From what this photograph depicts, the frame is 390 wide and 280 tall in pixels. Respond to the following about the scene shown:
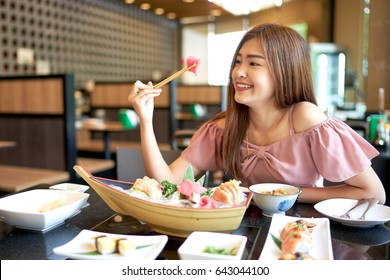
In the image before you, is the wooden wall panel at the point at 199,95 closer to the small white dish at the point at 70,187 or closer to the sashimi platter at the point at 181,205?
the small white dish at the point at 70,187

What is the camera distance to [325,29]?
24.3ft

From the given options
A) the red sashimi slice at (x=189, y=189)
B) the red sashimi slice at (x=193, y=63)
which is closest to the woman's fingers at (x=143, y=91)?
the red sashimi slice at (x=193, y=63)

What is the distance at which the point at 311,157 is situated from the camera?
1.24 meters

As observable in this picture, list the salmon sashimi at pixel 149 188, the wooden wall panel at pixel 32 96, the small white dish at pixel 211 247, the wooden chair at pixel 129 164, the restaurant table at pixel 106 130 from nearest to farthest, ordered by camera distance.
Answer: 1. the small white dish at pixel 211 247
2. the salmon sashimi at pixel 149 188
3. the wooden chair at pixel 129 164
4. the wooden wall panel at pixel 32 96
5. the restaurant table at pixel 106 130

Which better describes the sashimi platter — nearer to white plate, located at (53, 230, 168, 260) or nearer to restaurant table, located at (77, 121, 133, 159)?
→ white plate, located at (53, 230, 168, 260)

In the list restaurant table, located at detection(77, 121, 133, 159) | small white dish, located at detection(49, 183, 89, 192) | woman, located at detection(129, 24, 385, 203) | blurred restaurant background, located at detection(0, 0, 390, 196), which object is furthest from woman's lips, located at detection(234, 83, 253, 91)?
restaurant table, located at detection(77, 121, 133, 159)

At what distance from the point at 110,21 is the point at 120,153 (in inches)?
250

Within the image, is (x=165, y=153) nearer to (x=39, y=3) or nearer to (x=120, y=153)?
(x=120, y=153)

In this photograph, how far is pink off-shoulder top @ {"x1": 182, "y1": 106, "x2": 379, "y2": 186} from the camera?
1110mm

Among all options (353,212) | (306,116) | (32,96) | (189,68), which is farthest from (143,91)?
(32,96)

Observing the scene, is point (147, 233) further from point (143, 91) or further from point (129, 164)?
point (129, 164)

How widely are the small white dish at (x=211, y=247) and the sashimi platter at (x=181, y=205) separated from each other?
0.04m

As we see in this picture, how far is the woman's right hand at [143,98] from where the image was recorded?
3.59 feet

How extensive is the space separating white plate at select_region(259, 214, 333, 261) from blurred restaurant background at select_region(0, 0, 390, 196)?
25.9 inches
